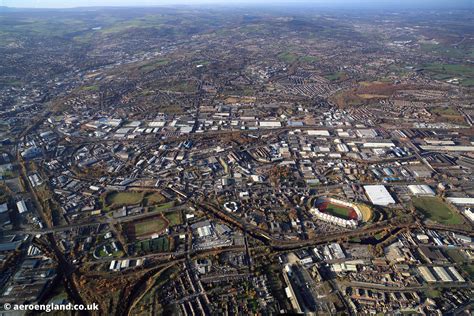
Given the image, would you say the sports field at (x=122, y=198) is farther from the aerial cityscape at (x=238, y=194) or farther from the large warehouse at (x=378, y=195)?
the large warehouse at (x=378, y=195)

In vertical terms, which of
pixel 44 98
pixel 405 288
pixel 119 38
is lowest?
pixel 405 288

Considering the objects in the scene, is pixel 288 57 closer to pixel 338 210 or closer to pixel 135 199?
pixel 338 210

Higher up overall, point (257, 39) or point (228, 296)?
point (257, 39)

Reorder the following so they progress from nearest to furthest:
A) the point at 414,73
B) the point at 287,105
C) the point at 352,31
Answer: the point at 287,105, the point at 414,73, the point at 352,31

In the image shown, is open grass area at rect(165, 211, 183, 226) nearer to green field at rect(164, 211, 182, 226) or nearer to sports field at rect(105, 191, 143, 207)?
green field at rect(164, 211, 182, 226)

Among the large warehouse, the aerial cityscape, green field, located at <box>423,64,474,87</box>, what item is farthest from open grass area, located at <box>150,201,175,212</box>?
green field, located at <box>423,64,474,87</box>

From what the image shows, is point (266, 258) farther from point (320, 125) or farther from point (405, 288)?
point (320, 125)

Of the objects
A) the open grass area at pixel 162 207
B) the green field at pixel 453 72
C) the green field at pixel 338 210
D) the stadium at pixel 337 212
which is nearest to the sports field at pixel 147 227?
the open grass area at pixel 162 207

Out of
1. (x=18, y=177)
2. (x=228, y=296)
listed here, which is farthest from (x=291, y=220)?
(x=18, y=177)
